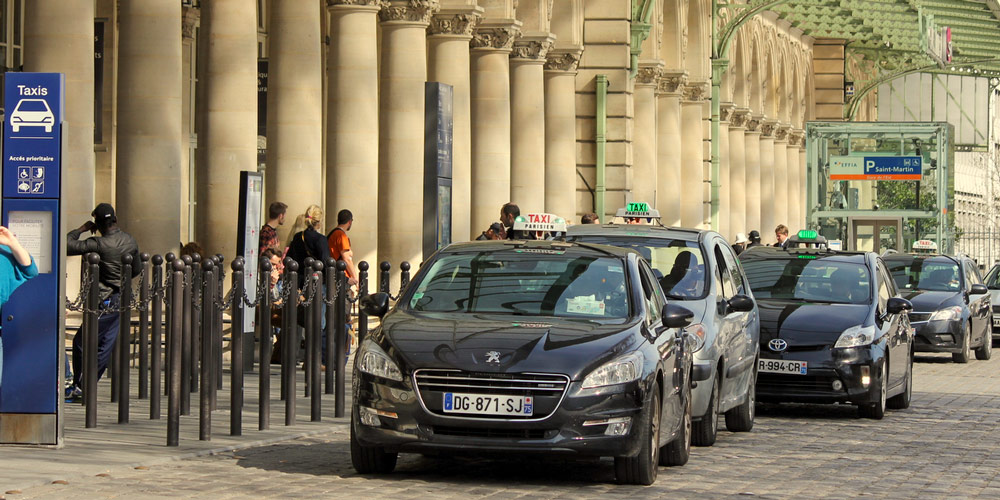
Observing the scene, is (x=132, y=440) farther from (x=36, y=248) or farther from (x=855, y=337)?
(x=855, y=337)

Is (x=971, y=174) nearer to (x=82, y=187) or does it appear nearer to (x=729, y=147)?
(x=729, y=147)

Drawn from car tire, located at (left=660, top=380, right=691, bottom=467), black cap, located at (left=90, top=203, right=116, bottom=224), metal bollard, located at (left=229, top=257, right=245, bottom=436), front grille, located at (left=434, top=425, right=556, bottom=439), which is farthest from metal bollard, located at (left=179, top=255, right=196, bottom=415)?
car tire, located at (left=660, top=380, right=691, bottom=467)

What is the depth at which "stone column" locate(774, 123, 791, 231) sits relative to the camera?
60812 millimetres

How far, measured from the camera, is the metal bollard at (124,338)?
531 inches

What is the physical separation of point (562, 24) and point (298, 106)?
12.9 metres

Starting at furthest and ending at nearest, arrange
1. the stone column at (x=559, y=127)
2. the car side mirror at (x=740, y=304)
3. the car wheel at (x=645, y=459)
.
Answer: the stone column at (x=559, y=127) < the car side mirror at (x=740, y=304) < the car wheel at (x=645, y=459)

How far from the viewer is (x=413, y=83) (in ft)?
87.0

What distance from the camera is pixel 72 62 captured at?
18.5 metres

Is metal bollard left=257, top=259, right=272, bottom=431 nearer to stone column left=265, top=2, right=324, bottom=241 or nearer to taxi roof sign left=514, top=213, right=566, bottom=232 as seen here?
taxi roof sign left=514, top=213, right=566, bottom=232

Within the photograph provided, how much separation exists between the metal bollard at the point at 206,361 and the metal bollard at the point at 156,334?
0.37 meters

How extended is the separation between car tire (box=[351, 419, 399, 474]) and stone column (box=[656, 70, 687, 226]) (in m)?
32.8

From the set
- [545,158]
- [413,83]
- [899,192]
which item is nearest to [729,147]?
[899,192]

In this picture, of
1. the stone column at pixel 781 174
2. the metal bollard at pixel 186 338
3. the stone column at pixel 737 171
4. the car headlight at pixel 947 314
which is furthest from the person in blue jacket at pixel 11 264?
the stone column at pixel 781 174

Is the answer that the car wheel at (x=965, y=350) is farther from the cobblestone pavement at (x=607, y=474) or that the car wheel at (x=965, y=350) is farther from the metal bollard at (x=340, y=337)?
the metal bollard at (x=340, y=337)
